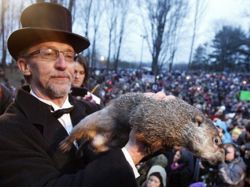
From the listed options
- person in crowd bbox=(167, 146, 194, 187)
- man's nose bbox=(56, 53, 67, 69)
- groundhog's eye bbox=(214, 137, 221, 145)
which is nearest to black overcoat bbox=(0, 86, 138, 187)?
man's nose bbox=(56, 53, 67, 69)

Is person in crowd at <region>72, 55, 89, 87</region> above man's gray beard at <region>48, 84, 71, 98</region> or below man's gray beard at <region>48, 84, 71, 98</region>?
below

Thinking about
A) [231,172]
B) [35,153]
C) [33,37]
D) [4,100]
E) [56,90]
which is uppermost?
[33,37]

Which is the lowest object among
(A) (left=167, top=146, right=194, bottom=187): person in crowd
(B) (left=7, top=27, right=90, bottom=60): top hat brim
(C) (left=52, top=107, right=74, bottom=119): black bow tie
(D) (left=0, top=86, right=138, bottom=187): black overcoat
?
(A) (left=167, top=146, right=194, bottom=187): person in crowd

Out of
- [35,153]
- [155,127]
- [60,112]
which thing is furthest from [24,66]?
[155,127]

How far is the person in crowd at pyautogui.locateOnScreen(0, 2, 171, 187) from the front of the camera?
167 centimetres

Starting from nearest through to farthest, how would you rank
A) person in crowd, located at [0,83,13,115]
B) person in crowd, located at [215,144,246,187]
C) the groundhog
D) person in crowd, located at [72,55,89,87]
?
the groundhog, person in crowd, located at [0,83,13,115], person in crowd, located at [72,55,89,87], person in crowd, located at [215,144,246,187]

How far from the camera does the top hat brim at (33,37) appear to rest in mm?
2088

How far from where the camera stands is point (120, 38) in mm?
41531

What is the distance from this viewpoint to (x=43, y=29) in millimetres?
2076

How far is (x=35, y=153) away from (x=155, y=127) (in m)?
0.60

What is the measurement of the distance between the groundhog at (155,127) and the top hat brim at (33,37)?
0.60 metres

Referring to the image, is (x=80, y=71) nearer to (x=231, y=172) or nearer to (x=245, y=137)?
(x=231, y=172)

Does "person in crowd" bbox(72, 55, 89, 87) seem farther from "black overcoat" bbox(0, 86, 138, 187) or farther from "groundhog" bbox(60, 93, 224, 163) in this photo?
"groundhog" bbox(60, 93, 224, 163)

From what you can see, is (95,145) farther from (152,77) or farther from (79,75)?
(152,77)
